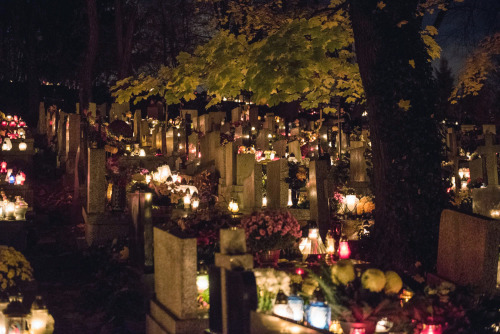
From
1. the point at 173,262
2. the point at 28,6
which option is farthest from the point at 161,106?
the point at 173,262

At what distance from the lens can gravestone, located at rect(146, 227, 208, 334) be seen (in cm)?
641

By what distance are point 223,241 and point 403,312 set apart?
1828mm

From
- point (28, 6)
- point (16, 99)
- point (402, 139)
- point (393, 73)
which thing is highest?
point (28, 6)

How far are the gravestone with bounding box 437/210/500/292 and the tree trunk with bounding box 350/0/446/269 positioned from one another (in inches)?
51.0

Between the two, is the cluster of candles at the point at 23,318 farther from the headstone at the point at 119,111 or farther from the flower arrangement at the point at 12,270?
the headstone at the point at 119,111

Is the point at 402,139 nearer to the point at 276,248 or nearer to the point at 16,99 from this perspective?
the point at 276,248

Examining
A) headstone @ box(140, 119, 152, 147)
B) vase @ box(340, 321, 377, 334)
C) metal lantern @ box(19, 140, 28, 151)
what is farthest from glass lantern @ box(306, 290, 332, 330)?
headstone @ box(140, 119, 152, 147)

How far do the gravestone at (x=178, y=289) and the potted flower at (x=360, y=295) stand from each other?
1214 millimetres

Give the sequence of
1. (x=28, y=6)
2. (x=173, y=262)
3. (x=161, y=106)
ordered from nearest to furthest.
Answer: (x=173, y=262) < (x=161, y=106) < (x=28, y=6)

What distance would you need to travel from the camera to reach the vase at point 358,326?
20.1 feet

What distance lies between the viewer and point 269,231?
996cm

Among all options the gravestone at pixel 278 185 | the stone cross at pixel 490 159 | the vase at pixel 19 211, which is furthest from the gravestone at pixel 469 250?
the vase at pixel 19 211

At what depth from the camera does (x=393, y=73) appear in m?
9.64

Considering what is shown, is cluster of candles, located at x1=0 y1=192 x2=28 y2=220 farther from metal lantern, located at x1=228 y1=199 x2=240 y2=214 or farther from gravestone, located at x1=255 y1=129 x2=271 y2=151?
gravestone, located at x1=255 y1=129 x2=271 y2=151
